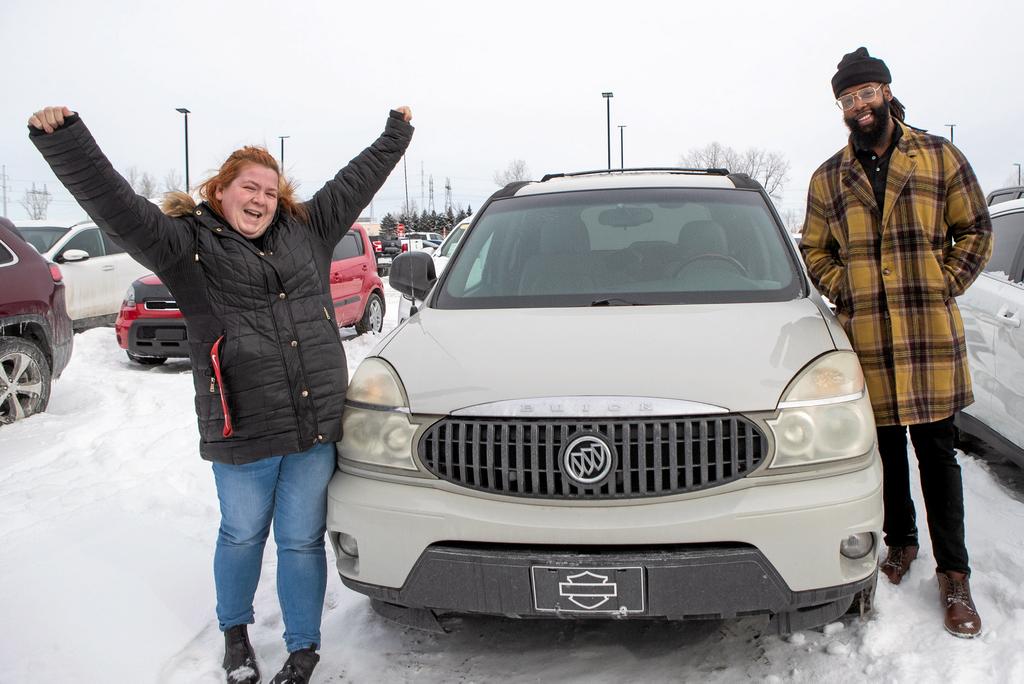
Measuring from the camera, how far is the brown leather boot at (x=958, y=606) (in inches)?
112

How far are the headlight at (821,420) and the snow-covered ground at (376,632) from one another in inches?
24.8

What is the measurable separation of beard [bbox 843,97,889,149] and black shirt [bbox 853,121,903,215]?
4 cm

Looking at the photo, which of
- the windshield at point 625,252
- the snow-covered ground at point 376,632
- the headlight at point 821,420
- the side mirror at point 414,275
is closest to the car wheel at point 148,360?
the snow-covered ground at point 376,632

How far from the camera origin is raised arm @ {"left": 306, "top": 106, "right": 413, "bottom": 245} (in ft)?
9.85

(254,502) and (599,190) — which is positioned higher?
(599,190)

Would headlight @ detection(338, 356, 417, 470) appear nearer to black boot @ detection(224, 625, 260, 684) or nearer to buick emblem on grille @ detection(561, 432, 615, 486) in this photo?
buick emblem on grille @ detection(561, 432, 615, 486)

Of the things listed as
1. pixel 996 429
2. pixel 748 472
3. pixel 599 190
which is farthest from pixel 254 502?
pixel 996 429

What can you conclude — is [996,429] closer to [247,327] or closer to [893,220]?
[893,220]

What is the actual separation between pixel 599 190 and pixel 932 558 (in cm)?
212

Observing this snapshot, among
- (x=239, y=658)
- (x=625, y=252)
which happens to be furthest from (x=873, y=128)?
(x=239, y=658)

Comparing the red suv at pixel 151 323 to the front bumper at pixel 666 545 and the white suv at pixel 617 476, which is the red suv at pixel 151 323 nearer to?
the white suv at pixel 617 476

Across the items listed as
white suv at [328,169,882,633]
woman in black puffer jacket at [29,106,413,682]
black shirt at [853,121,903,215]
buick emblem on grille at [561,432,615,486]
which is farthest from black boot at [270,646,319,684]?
black shirt at [853,121,903,215]

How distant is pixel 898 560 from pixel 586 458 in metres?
1.70

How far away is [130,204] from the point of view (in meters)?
2.48
